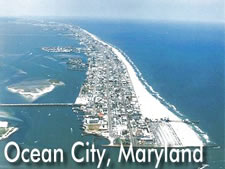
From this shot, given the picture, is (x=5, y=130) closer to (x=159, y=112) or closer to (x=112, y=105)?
(x=112, y=105)

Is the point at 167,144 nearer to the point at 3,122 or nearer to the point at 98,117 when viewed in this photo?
the point at 98,117

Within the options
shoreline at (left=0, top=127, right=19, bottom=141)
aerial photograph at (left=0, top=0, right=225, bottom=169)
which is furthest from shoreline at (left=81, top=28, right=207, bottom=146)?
shoreline at (left=0, top=127, right=19, bottom=141)

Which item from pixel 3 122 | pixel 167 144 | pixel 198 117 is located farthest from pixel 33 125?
pixel 198 117

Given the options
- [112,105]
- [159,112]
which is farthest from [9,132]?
[159,112]

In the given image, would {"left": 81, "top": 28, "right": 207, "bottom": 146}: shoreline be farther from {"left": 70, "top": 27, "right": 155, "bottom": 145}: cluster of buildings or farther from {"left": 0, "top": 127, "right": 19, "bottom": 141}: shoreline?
{"left": 0, "top": 127, "right": 19, "bottom": 141}: shoreline

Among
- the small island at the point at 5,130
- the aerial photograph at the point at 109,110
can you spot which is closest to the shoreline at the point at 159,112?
the aerial photograph at the point at 109,110

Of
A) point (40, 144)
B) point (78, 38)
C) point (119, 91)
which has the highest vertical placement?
point (78, 38)

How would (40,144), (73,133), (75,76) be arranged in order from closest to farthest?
(40,144) < (73,133) < (75,76)

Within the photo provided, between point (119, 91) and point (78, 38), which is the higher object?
point (78, 38)
